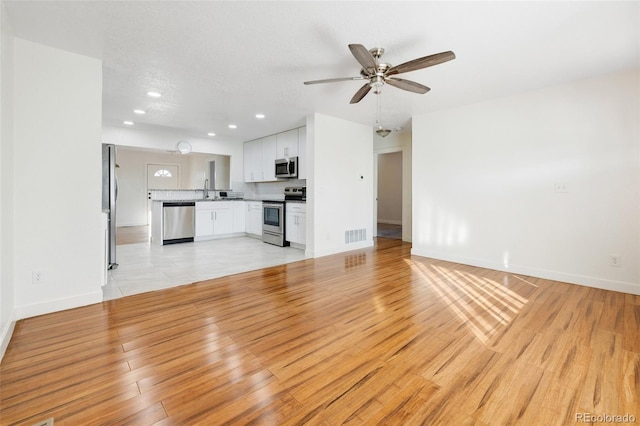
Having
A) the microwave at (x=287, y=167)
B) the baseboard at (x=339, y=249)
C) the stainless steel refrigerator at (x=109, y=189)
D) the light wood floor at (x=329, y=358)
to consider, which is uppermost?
the microwave at (x=287, y=167)

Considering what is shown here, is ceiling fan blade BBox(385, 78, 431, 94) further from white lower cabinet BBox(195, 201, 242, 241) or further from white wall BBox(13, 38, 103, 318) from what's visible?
white lower cabinet BBox(195, 201, 242, 241)

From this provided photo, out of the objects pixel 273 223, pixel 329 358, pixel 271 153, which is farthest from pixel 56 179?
pixel 271 153

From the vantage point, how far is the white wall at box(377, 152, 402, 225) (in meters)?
8.92

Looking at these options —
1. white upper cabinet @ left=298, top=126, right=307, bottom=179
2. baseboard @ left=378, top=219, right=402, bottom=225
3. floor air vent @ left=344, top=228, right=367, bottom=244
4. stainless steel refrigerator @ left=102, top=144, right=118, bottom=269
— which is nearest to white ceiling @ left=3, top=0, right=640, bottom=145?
stainless steel refrigerator @ left=102, top=144, right=118, bottom=269

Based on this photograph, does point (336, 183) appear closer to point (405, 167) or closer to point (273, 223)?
point (273, 223)

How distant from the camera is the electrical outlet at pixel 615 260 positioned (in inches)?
120

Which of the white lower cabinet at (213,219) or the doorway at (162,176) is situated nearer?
the white lower cabinet at (213,219)

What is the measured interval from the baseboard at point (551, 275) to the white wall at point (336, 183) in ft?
5.30

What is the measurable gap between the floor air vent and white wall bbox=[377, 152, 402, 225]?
3705 millimetres

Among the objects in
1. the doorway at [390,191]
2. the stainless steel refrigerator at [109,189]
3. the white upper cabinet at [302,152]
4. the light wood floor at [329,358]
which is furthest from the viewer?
the doorway at [390,191]

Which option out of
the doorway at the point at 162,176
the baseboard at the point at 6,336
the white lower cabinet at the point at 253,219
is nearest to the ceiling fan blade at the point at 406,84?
the baseboard at the point at 6,336

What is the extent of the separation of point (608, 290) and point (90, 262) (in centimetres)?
552

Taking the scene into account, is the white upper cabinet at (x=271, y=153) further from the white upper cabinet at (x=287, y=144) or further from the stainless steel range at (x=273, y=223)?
the stainless steel range at (x=273, y=223)

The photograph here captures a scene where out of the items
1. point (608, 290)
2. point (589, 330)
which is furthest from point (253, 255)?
point (608, 290)
